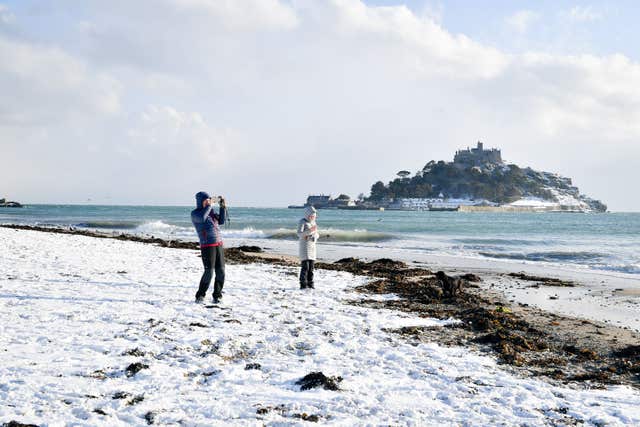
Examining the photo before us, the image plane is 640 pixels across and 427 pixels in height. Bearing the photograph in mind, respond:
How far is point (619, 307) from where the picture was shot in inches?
405

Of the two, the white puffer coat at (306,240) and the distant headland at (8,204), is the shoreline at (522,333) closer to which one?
the white puffer coat at (306,240)

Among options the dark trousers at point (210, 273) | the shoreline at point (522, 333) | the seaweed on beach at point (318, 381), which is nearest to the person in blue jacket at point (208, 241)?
the dark trousers at point (210, 273)

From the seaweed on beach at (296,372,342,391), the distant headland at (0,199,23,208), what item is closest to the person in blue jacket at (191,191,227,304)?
the seaweed on beach at (296,372,342,391)

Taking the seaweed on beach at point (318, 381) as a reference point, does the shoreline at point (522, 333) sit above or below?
below

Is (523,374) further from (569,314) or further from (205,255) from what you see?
(205,255)

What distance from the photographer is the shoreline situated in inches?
235

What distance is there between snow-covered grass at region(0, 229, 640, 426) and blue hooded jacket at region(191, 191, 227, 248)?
1.20m

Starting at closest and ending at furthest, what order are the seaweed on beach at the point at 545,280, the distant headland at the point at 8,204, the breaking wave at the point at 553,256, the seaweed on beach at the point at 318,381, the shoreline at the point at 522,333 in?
the seaweed on beach at the point at 318,381 → the shoreline at the point at 522,333 → the seaweed on beach at the point at 545,280 → the breaking wave at the point at 553,256 → the distant headland at the point at 8,204

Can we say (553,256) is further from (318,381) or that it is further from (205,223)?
(318,381)

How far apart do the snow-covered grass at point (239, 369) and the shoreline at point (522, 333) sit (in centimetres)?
45

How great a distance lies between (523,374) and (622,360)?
1632mm

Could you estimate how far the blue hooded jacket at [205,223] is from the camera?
8.79 m

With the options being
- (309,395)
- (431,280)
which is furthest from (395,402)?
(431,280)

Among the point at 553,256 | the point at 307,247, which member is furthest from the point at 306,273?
the point at 553,256
